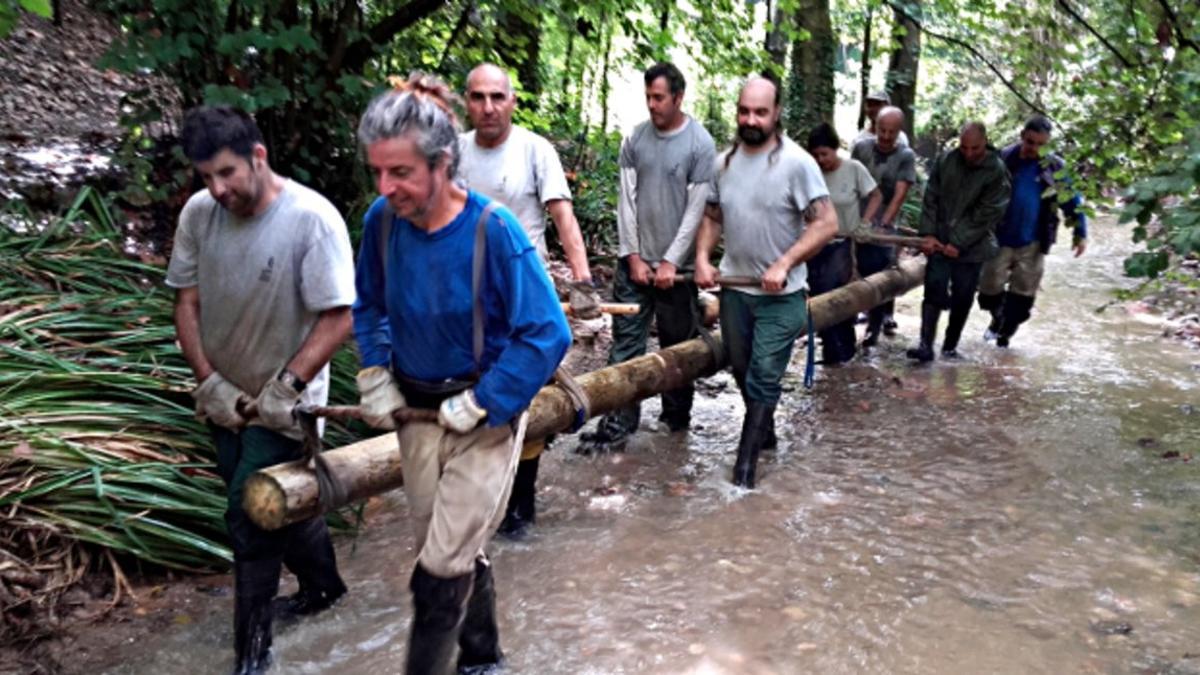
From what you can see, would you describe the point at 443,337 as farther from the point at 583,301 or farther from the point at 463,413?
the point at 583,301

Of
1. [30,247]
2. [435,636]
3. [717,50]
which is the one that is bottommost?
[435,636]

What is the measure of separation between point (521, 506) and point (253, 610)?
1747 millimetres

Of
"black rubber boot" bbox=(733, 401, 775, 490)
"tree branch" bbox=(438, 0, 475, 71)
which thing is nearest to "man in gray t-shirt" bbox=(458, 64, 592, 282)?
"black rubber boot" bbox=(733, 401, 775, 490)

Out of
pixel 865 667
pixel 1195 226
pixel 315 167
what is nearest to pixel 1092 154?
pixel 1195 226

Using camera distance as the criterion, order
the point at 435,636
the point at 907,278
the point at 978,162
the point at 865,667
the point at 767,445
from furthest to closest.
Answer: the point at 907,278, the point at 978,162, the point at 767,445, the point at 865,667, the point at 435,636

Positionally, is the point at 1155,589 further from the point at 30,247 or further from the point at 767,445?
the point at 30,247

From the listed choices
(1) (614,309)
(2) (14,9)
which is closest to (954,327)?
(1) (614,309)

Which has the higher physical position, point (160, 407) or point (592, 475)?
point (160, 407)

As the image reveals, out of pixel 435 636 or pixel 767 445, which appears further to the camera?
pixel 767 445

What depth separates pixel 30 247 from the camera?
594 centimetres

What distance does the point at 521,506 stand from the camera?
5258mm

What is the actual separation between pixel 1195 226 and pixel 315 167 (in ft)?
18.2

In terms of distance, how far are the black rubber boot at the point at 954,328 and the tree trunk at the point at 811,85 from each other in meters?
5.74

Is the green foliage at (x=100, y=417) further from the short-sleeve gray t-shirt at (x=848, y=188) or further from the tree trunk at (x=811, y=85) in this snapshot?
the tree trunk at (x=811, y=85)
